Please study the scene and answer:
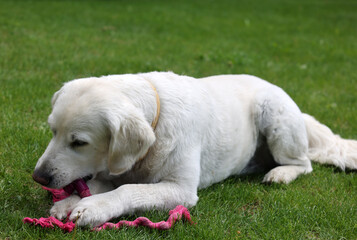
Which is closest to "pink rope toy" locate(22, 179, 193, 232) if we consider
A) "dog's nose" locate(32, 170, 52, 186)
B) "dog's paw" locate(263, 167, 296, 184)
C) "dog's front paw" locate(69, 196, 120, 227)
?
"dog's front paw" locate(69, 196, 120, 227)

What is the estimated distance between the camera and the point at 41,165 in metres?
3.28

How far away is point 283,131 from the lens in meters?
4.73

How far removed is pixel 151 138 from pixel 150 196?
1.53 feet

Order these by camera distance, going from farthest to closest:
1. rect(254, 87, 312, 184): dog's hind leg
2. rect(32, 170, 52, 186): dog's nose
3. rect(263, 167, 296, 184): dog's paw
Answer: rect(254, 87, 312, 184): dog's hind leg
rect(263, 167, 296, 184): dog's paw
rect(32, 170, 52, 186): dog's nose

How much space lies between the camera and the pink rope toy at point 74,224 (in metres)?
3.04

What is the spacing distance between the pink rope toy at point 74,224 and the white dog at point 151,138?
3.0 inches

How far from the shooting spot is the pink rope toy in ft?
9.96

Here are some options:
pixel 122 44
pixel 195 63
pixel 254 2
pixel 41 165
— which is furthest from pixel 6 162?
pixel 254 2

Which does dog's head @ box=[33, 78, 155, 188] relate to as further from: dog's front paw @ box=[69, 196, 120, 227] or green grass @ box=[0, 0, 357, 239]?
green grass @ box=[0, 0, 357, 239]

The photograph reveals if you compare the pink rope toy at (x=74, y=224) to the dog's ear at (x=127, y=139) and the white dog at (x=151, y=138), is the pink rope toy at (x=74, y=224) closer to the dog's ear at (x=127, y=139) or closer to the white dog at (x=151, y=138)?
the white dog at (x=151, y=138)

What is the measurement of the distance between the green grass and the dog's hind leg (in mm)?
192

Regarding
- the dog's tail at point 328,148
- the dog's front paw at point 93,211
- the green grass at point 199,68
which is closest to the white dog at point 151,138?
the dog's front paw at point 93,211

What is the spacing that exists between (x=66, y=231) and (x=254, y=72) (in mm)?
6068

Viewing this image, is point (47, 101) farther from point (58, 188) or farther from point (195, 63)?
point (195, 63)
